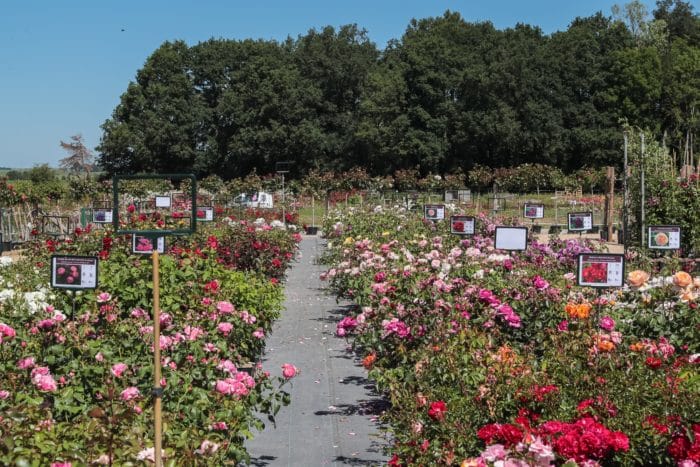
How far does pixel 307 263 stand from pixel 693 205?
7152 millimetres

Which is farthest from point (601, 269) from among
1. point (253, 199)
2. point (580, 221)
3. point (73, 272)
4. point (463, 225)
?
point (253, 199)

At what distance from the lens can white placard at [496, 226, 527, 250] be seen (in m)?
8.94

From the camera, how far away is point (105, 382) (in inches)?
164

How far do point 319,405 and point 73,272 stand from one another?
204 cm

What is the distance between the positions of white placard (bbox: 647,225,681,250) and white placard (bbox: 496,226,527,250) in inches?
57.5

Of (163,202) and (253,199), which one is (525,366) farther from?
(253,199)

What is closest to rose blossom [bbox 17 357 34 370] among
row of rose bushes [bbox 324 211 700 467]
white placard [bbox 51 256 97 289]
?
white placard [bbox 51 256 97 289]

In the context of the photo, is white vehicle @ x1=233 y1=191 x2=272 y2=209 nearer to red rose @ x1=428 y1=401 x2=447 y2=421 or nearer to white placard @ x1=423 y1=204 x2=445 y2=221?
white placard @ x1=423 y1=204 x2=445 y2=221

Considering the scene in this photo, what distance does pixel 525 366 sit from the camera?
15.0 ft

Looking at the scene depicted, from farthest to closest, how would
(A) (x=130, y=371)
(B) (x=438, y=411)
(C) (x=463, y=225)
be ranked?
(C) (x=463, y=225), (A) (x=130, y=371), (B) (x=438, y=411)

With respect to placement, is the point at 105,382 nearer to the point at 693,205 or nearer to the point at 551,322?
the point at 551,322

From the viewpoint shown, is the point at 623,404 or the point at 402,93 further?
the point at 402,93

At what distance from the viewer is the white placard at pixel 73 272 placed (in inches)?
216

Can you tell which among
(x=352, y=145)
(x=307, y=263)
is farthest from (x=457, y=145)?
(x=307, y=263)
